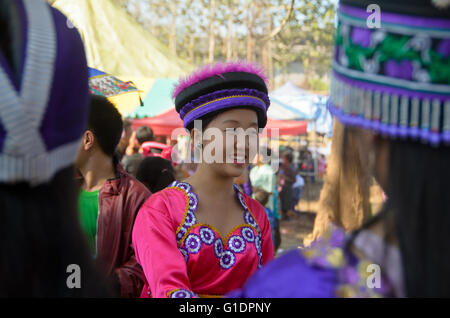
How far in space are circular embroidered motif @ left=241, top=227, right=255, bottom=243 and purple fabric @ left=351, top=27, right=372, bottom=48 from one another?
1.34m

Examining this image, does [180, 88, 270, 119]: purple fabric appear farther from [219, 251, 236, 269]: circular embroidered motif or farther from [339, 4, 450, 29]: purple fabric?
[339, 4, 450, 29]: purple fabric

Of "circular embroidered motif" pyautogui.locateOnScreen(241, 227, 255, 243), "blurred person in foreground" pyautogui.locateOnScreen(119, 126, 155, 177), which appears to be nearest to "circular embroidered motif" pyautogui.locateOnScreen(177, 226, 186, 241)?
"circular embroidered motif" pyautogui.locateOnScreen(241, 227, 255, 243)

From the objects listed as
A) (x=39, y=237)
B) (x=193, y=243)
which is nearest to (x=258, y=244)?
(x=193, y=243)

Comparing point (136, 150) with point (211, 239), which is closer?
point (211, 239)

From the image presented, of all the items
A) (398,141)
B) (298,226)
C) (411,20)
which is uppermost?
(411,20)

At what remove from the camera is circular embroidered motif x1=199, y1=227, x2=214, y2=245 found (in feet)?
6.82

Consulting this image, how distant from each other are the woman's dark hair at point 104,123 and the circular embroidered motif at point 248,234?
102cm

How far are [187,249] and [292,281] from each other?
1.00 meters

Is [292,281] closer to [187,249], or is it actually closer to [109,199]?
[187,249]

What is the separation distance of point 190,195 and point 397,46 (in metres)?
1.40

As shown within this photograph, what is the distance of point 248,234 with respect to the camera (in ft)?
7.27

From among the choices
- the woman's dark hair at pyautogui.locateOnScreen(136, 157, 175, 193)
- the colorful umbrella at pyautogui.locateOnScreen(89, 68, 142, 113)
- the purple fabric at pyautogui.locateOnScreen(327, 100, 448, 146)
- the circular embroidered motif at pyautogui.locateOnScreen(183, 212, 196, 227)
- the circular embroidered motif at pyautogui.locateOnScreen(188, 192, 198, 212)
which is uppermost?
the purple fabric at pyautogui.locateOnScreen(327, 100, 448, 146)

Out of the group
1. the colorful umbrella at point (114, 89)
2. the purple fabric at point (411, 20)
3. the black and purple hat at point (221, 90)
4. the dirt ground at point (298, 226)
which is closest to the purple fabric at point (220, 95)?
the black and purple hat at point (221, 90)

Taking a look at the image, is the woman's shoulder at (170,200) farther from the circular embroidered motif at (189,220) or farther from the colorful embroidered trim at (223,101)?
the colorful embroidered trim at (223,101)
